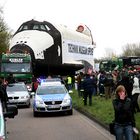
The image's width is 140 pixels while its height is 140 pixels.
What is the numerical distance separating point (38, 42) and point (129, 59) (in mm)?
19767

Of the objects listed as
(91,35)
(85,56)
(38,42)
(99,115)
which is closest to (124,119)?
(99,115)

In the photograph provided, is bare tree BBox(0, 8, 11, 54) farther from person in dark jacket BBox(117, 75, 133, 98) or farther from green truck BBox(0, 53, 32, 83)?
person in dark jacket BBox(117, 75, 133, 98)

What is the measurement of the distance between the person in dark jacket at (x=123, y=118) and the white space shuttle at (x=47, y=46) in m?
Answer: 34.5

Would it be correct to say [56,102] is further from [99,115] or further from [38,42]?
[38,42]

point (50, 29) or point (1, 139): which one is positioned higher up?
point (50, 29)

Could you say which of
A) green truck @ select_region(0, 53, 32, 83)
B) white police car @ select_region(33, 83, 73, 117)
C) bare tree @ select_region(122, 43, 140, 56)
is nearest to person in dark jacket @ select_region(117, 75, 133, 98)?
white police car @ select_region(33, 83, 73, 117)

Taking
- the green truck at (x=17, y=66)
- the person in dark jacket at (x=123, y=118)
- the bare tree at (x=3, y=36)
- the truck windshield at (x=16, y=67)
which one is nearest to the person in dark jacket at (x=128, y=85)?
the person in dark jacket at (x=123, y=118)

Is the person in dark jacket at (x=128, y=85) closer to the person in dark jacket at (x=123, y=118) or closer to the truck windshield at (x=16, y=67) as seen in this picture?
the person in dark jacket at (x=123, y=118)

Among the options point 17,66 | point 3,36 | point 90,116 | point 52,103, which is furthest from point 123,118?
point 3,36

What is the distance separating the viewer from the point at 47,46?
47.1 meters

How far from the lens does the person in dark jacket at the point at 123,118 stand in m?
9.85

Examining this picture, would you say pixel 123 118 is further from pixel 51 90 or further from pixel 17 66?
pixel 17 66

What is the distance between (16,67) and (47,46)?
6.11m

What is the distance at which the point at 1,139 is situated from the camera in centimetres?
827
